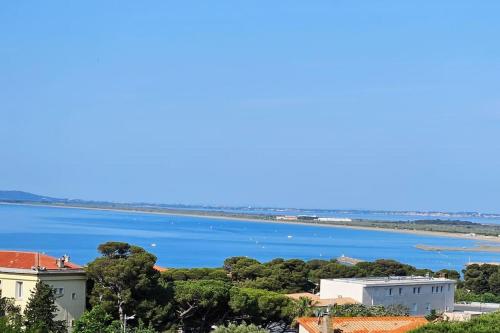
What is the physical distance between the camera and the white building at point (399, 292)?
4766cm

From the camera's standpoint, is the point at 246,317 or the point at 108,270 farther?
the point at 246,317

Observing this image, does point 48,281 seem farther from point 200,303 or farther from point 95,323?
point 200,303

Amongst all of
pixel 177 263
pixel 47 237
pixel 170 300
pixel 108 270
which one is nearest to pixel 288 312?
pixel 170 300

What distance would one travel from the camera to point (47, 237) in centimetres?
13362

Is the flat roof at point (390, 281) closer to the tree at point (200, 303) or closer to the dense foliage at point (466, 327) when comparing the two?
the tree at point (200, 303)

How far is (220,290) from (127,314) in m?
4.52

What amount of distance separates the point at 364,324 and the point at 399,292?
20.3m

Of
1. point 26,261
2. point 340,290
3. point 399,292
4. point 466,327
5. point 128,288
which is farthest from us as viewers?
point 399,292

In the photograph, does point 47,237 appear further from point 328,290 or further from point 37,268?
point 37,268

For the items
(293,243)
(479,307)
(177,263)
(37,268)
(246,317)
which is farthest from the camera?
(293,243)

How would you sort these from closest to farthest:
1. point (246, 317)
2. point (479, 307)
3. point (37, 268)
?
point (37, 268)
point (246, 317)
point (479, 307)

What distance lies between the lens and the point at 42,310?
3084cm

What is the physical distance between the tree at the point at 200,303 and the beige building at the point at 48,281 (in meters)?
3.96

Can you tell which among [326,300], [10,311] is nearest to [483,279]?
[326,300]
